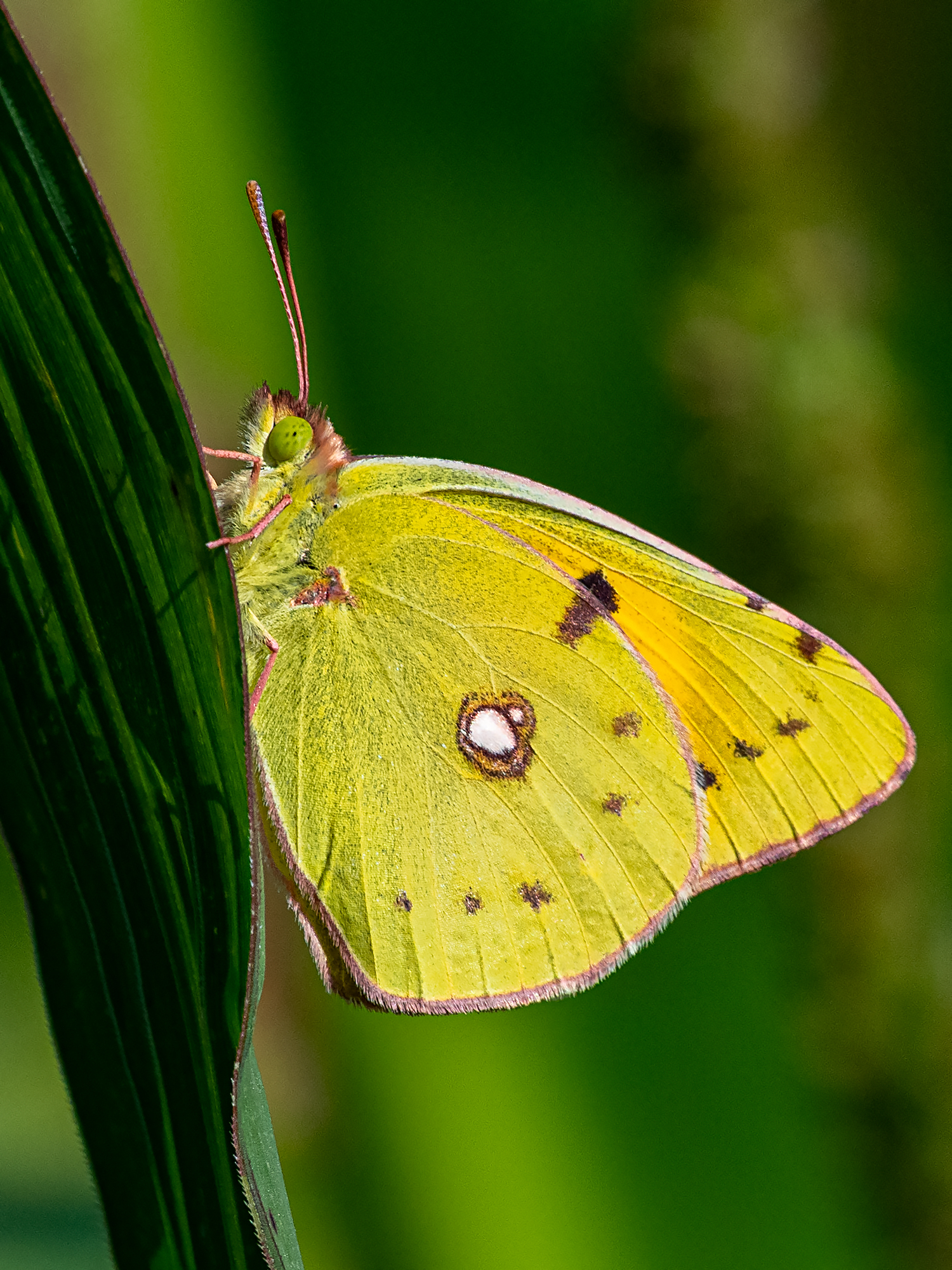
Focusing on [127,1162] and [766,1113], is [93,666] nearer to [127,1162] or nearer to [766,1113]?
[127,1162]

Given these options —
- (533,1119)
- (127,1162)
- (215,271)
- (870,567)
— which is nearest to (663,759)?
(127,1162)

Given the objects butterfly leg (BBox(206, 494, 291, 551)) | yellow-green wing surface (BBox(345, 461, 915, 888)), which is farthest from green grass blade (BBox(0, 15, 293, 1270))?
yellow-green wing surface (BBox(345, 461, 915, 888))

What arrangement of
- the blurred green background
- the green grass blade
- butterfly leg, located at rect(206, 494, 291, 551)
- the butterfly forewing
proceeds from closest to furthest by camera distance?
the green grass blade
butterfly leg, located at rect(206, 494, 291, 551)
the butterfly forewing
the blurred green background

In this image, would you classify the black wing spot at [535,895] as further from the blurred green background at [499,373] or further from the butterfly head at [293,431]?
the blurred green background at [499,373]

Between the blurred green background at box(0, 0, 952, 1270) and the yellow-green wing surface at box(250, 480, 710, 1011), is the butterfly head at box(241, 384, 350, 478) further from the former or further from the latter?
the blurred green background at box(0, 0, 952, 1270)

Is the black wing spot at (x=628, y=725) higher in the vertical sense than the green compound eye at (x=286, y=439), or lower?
lower

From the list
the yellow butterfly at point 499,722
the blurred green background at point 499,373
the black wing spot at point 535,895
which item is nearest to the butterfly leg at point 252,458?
the yellow butterfly at point 499,722

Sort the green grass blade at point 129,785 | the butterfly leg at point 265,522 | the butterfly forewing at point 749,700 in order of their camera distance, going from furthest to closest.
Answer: the butterfly forewing at point 749,700 < the butterfly leg at point 265,522 < the green grass blade at point 129,785
